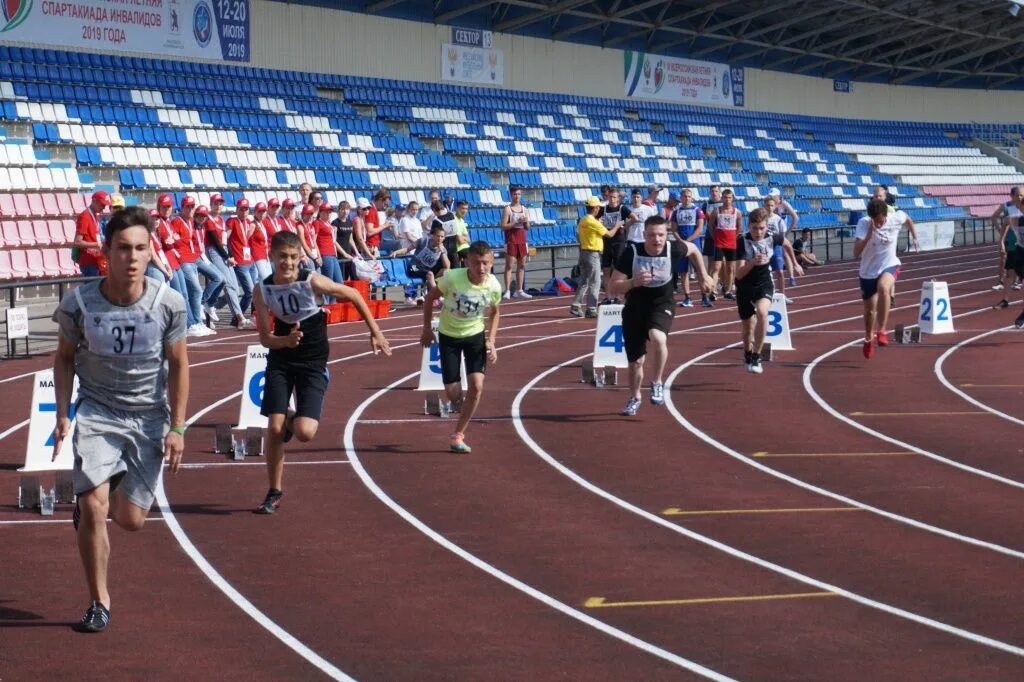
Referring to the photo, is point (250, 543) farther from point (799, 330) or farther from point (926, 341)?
point (799, 330)

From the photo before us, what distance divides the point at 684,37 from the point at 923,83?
742 inches

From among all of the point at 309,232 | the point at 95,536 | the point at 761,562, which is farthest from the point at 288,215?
the point at 95,536

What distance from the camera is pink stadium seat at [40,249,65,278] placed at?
22934mm

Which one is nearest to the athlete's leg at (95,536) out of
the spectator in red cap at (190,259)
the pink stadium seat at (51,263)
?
the spectator in red cap at (190,259)

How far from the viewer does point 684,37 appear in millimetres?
48281

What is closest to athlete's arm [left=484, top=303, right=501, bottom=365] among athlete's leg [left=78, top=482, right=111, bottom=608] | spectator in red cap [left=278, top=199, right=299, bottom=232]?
athlete's leg [left=78, top=482, right=111, bottom=608]

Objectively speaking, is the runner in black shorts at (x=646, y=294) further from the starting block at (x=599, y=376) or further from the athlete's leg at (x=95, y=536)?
the athlete's leg at (x=95, y=536)

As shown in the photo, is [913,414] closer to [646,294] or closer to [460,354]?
[646,294]

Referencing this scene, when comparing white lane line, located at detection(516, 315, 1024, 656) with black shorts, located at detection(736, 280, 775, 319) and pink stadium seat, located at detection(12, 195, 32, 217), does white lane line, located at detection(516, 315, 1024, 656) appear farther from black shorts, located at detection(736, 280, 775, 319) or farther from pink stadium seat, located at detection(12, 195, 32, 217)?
pink stadium seat, located at detection(12, 195, 32, 217)

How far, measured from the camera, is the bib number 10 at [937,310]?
20328 mm

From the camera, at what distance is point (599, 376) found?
613 inches

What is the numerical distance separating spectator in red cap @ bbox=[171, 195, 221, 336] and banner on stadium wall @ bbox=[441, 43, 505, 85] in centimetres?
1944

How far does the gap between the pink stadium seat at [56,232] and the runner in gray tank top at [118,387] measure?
1744cm

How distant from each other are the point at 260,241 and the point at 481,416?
8837 mm
